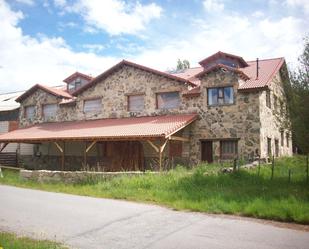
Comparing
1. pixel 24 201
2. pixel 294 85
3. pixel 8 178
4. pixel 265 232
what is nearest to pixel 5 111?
pixel 8 178

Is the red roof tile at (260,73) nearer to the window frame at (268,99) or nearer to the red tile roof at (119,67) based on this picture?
the window frame at (268,99)

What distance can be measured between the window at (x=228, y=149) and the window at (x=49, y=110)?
1469 cm

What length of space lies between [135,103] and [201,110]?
519cm

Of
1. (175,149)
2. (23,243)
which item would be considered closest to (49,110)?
(175,149)

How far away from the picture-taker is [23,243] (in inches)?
278

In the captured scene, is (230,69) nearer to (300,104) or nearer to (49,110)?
(300,104)

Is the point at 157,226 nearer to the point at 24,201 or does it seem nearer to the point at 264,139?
the point at 24,201

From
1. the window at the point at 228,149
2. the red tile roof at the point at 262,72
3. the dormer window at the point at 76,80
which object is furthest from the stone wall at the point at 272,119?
the dormer window at the point at 76,80

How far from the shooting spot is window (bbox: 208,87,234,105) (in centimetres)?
2178

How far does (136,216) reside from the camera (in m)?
9.95

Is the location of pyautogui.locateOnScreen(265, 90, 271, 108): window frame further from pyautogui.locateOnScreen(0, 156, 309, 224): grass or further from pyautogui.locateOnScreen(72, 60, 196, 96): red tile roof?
pyautogui.locateOnScreen(0, 156, 309, 224): grass

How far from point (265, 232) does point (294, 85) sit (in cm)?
801

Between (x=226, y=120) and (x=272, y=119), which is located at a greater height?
(x=272, y=119)

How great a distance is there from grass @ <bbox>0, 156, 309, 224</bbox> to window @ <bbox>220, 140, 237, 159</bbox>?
489cm
